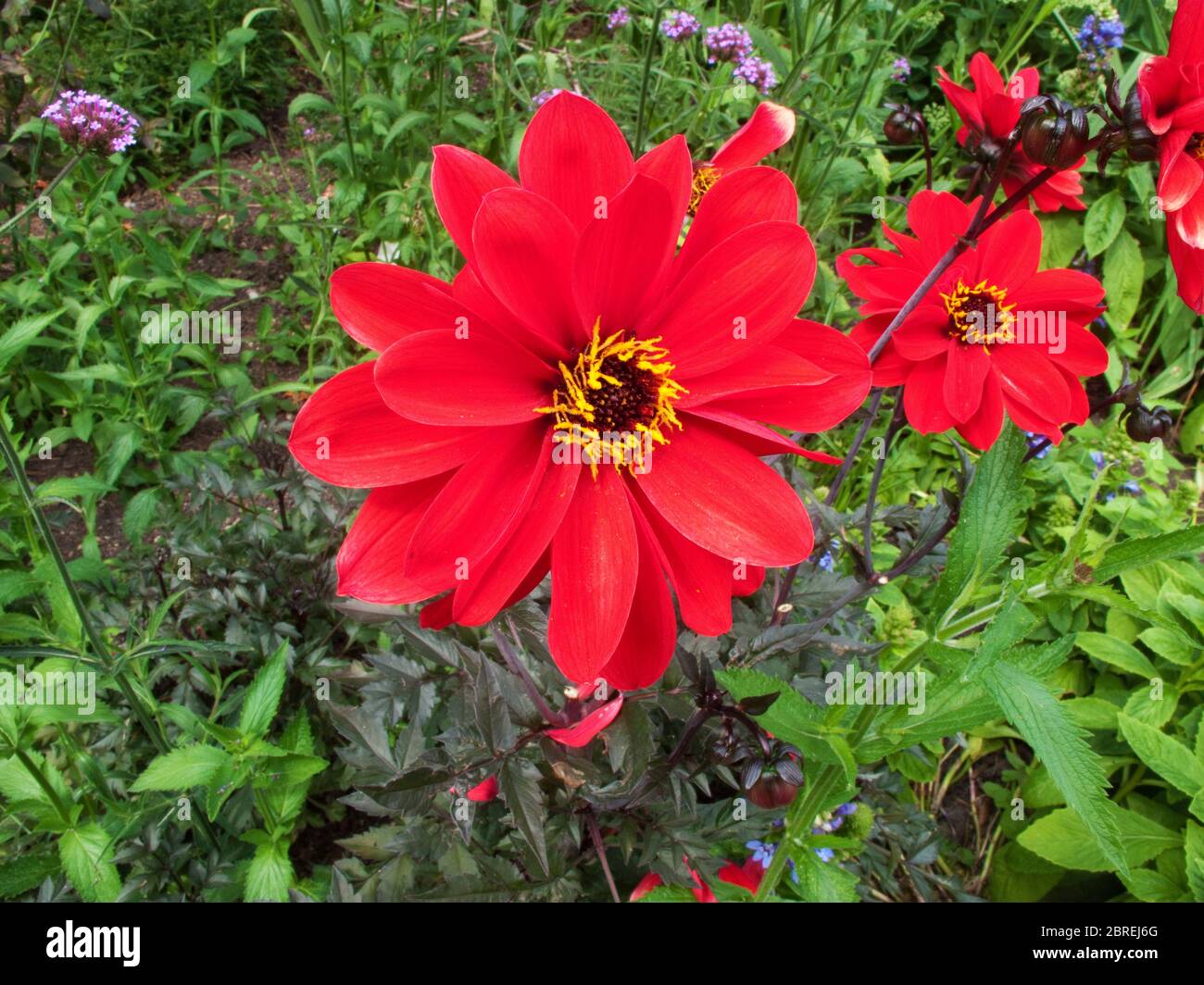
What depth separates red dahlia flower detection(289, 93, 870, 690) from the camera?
826mm

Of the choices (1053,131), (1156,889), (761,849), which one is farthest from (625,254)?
(1156,889)

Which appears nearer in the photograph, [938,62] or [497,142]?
[497,142]

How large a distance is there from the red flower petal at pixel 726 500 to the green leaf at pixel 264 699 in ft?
2.54

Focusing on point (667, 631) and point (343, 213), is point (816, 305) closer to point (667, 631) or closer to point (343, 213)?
point (343, 213)

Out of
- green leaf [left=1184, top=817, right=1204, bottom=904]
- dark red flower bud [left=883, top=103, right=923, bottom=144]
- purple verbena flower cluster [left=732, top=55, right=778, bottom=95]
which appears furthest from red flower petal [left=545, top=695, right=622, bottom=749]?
purple verbena flower cluster [left=732, top=55, right=778, bottom=95]

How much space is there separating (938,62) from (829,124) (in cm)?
148

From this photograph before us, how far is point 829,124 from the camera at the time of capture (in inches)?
98.5

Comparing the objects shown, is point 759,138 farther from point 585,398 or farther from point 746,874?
point 746,874

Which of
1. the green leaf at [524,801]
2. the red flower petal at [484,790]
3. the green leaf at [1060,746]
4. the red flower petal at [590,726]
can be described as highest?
the green leaf at [1060,746]

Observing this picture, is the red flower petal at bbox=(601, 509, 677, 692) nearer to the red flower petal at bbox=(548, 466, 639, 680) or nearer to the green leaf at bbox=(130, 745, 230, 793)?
the red flower petal at bbox=(548, 466, 639, 680)

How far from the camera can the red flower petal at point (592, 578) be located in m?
0.85

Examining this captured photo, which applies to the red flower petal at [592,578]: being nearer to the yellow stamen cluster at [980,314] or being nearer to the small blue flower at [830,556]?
the yellow stamen cluster at [980,314]

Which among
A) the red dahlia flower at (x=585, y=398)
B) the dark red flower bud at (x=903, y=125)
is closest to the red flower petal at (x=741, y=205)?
the red dahlia flower at (x=585, y=398)

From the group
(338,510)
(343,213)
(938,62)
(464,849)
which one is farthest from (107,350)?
(938,62)
